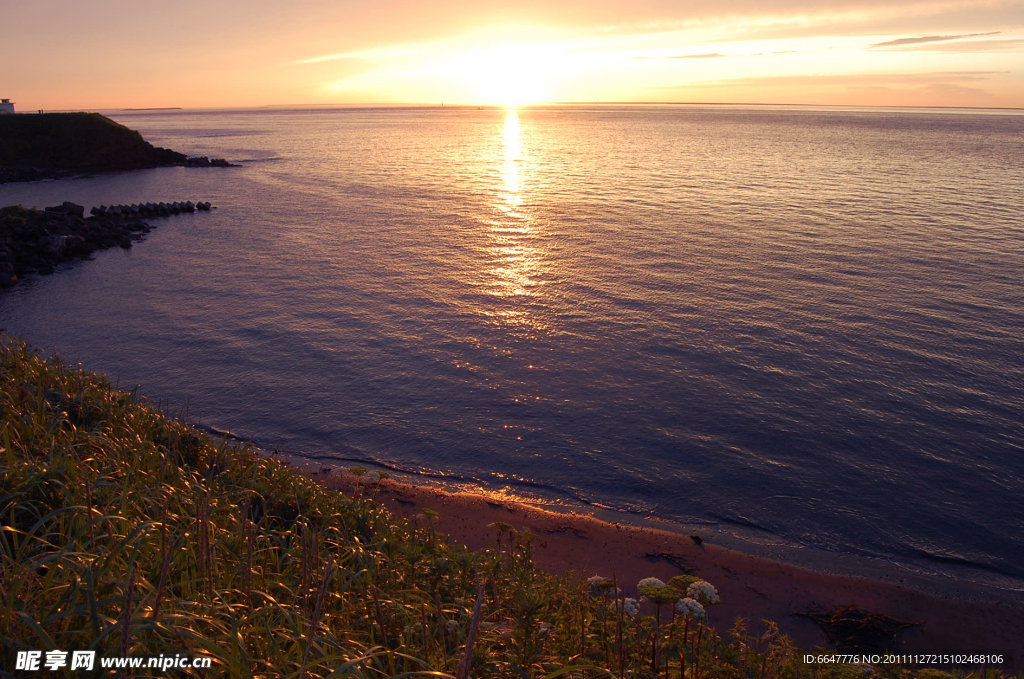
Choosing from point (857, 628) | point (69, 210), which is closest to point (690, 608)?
point (857, 628)

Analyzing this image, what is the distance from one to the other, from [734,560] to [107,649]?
9976 mm

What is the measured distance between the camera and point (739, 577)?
10.1 metres

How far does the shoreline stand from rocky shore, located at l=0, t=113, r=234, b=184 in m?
72.3

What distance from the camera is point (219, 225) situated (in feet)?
130

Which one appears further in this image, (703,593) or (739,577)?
(739,577)

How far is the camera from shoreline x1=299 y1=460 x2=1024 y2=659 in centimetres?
909

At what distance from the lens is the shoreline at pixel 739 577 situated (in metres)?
9.09

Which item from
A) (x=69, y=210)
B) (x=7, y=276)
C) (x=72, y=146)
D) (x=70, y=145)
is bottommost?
(x=7, y=276)

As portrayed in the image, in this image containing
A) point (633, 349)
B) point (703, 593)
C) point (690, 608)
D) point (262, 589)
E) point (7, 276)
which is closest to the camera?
point (262, 589)

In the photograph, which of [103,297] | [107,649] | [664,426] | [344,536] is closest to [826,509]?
[664,426]

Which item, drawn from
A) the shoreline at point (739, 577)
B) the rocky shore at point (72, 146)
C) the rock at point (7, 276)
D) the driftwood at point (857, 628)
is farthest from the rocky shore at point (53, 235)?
the rocky shore at point (72, 146)

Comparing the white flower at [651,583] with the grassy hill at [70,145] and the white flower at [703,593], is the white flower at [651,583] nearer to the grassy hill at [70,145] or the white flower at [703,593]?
the white flower at [703,593]

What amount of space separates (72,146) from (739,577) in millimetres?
84151

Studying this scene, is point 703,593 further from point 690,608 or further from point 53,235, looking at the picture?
point 53,235
